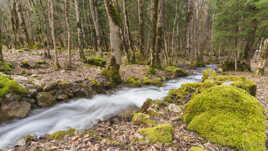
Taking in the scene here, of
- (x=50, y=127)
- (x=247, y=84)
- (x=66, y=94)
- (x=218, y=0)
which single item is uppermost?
(x=218, y=0)

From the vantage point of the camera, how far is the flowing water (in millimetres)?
3805

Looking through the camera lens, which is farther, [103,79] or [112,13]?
[103,79]

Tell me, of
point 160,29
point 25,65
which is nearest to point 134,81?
point 160,29

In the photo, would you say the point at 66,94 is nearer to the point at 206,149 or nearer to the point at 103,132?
the point at 103,132

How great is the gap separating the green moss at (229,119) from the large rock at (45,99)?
5207 millimetres

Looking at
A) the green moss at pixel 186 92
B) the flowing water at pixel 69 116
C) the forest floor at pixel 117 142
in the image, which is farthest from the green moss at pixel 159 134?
the green moss at pixel 186 92

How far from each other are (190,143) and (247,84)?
3687 mm

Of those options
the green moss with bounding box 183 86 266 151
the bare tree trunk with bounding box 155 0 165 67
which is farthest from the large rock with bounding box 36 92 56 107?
the bare tree trunk with bounding box 155 0 165 67

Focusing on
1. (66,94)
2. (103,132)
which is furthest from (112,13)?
(103,132)

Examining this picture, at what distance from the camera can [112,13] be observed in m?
6.67

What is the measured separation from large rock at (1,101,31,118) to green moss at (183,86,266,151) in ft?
17.7

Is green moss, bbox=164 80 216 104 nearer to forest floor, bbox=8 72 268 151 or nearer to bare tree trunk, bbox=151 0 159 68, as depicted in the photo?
forest floor, bbox=8 72 268 151

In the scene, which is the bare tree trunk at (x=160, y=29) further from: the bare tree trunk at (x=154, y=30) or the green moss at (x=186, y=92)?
the green moss at (x=186, y=92)

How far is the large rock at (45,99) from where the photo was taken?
4.99m
